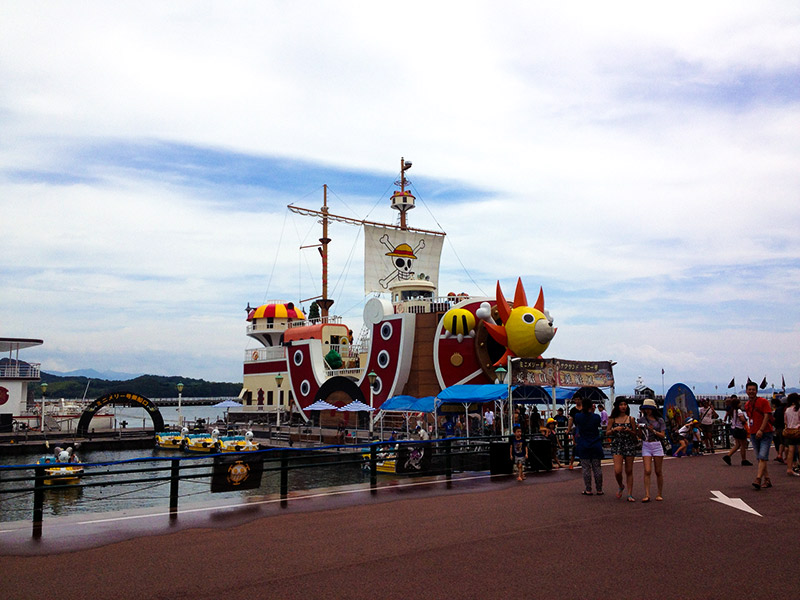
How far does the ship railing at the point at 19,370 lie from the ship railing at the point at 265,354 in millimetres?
13673

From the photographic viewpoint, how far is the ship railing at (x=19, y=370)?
1761 inches

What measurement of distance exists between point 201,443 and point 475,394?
19451mm

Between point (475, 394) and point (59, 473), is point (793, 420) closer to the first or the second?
point (475, 394)

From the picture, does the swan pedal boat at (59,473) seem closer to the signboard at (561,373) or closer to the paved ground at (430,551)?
the paved ground at (430,551)

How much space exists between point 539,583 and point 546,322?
2021cm

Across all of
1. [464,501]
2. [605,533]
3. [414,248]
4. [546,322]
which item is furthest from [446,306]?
[605,533]

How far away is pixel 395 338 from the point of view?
3272 cm

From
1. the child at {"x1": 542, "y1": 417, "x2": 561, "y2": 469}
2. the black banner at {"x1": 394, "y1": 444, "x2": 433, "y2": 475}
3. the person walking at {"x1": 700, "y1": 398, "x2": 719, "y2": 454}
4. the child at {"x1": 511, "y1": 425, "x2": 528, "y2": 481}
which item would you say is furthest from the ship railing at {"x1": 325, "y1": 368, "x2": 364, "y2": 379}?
the child at {"x1": 511, "y1": 425, "x2": 528, "y2": 481}

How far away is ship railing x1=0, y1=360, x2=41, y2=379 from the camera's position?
44.7m

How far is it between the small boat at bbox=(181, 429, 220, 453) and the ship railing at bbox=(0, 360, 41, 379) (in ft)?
42.7

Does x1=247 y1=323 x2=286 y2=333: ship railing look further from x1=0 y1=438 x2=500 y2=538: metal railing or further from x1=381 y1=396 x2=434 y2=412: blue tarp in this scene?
x1=0 y1=438 x2=500 y2=538: metal railing

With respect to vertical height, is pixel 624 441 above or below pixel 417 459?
above

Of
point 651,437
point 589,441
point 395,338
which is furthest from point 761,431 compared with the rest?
point 395,338

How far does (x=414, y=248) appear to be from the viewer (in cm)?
4878
